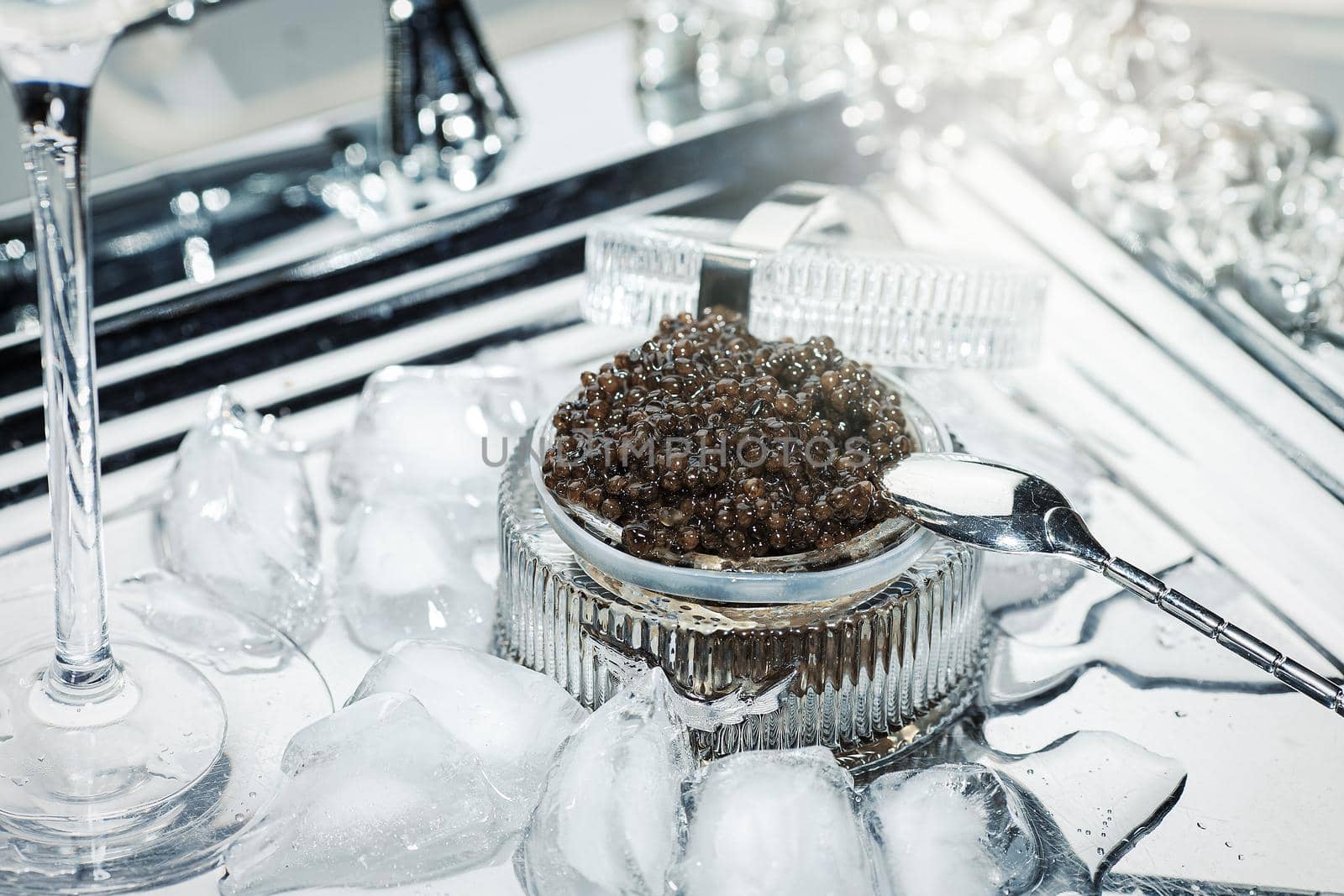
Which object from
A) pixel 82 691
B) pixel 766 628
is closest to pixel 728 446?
pixel 766 628

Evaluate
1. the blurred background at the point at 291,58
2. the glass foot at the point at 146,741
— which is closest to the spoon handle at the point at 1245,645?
the glass foot at the point at 146,741

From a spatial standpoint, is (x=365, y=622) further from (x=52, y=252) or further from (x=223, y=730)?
(x=52, y=252)

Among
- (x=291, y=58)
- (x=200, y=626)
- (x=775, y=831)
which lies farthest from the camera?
(x=291, y=58)

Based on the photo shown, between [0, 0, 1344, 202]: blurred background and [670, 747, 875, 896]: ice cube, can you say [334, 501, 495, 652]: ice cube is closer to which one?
[670, 747, 875, 896]: ice cube

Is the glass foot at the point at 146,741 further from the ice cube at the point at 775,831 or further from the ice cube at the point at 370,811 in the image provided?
the ice cube at the point at 775,831

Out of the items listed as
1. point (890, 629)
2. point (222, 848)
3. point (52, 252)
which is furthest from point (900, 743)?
point (52, 252)

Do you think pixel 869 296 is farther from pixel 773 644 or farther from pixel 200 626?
pixel 200 626
